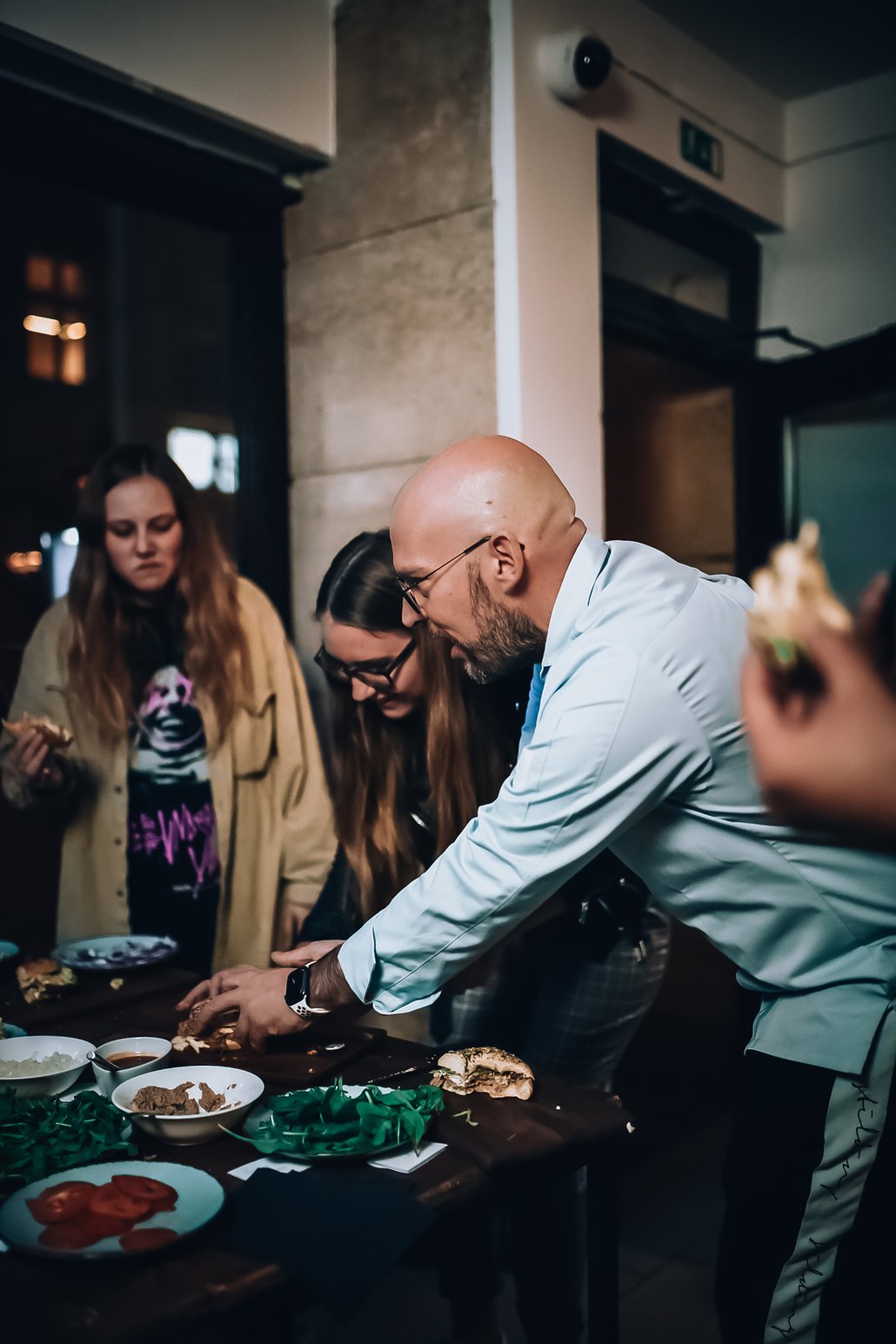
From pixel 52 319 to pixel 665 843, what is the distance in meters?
2.26

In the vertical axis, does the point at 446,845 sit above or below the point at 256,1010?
above

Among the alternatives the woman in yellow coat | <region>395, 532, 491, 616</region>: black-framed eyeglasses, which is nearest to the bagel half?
<region>395, 532, 491, 616</region>: black-framed eyeglasses

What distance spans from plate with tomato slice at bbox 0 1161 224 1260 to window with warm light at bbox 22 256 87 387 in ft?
6.98

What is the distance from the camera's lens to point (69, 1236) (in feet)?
3.34

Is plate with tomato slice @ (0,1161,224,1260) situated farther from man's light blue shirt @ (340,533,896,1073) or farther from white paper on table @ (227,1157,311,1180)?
man's light blue shirt @ (340,533,896,1073)

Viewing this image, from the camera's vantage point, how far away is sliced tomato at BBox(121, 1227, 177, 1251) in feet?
3.26

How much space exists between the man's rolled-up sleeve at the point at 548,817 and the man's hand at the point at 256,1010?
130 millimetres

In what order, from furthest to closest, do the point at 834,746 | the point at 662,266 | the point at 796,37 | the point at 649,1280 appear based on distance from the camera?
the point at 662,266
the point at 796,37
the point at 649,1280
the point at 834,746

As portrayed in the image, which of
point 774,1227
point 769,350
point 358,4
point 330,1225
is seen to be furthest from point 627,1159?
point 358,4

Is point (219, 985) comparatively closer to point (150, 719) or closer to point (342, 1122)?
point (342, 1122)

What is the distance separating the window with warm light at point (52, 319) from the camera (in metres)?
2.70

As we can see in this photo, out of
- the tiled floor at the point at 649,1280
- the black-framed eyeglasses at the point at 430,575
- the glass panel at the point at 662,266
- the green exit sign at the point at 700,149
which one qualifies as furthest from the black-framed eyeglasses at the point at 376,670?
the green exit sign at the point at 700,149

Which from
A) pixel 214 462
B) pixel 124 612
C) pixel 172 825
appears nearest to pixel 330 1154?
pixel 172 825

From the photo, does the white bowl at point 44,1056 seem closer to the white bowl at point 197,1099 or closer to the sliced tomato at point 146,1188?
the white bowl at point 197,1099
